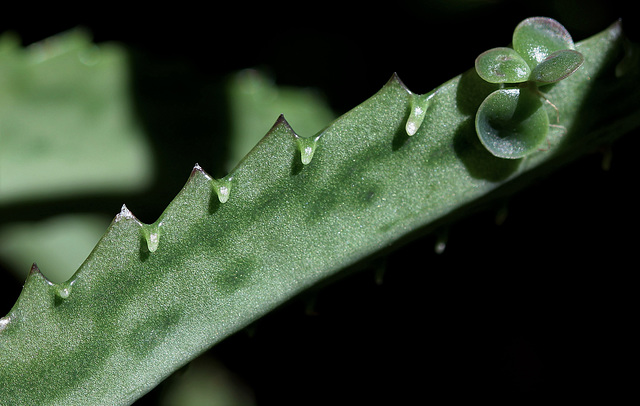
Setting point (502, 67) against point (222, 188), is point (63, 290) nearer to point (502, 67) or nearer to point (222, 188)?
point (222, 188)

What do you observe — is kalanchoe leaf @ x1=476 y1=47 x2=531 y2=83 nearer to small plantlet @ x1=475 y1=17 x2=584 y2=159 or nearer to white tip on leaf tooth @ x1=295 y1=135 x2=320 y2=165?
small plantlet @ x1=475 y1=17 x2=584 y2=159

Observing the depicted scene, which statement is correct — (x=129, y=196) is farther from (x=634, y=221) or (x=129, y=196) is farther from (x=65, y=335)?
(x=634, y=221)

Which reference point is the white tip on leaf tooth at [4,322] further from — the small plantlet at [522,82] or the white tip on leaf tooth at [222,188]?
the small plantlet at [522,82]

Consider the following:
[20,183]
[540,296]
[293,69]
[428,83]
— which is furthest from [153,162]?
[540,296]

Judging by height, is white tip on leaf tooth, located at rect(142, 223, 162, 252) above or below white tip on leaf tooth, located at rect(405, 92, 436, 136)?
above

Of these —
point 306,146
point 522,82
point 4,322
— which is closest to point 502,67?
point 522,82

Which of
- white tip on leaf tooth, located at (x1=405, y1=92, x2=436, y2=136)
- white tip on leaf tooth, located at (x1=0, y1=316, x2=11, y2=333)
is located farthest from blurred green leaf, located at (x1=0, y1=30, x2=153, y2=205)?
white tip on leaf tooth, located at (x1=405, y1=92, x2=436, y2=136)

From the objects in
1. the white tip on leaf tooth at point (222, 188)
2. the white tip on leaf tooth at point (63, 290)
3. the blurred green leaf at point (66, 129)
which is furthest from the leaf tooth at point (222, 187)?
the blurred green leaf at point (66, 129)
